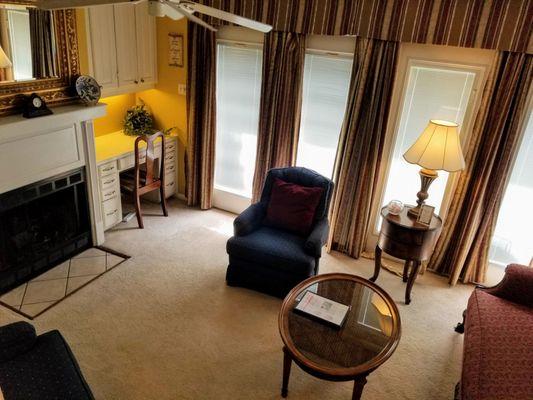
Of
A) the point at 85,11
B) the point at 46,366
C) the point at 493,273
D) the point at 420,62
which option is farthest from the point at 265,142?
the point at 46,366

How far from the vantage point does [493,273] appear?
12.2ft

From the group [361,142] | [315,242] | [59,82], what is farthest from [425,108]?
[59,82]

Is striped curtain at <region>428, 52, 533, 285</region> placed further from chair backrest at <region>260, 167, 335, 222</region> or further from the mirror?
the mirror

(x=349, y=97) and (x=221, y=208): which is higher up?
(x=349, y=97)

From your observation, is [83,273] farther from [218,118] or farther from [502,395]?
[502,395]

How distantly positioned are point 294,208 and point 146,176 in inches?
68.9

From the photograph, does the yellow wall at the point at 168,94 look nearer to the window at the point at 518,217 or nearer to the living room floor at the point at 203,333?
Answer: the living room floor at the point at 203,333

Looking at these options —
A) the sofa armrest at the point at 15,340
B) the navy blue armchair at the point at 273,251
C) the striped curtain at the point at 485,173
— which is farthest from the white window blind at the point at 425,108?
the sofa armrest at the point at 15,340

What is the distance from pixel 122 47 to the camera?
4082mm

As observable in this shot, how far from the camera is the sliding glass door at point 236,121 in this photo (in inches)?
165

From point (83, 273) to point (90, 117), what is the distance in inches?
54.1

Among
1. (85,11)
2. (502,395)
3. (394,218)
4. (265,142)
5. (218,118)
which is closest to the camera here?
(502,395)

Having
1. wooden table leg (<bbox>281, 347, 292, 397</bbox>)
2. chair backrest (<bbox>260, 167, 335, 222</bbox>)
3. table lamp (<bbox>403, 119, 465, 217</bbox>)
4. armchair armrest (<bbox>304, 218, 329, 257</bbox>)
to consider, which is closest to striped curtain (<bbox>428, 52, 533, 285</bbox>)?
table lamp (<bbox>403, 119, 465, 217</bbox>)

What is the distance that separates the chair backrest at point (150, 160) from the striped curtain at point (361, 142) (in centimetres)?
188
